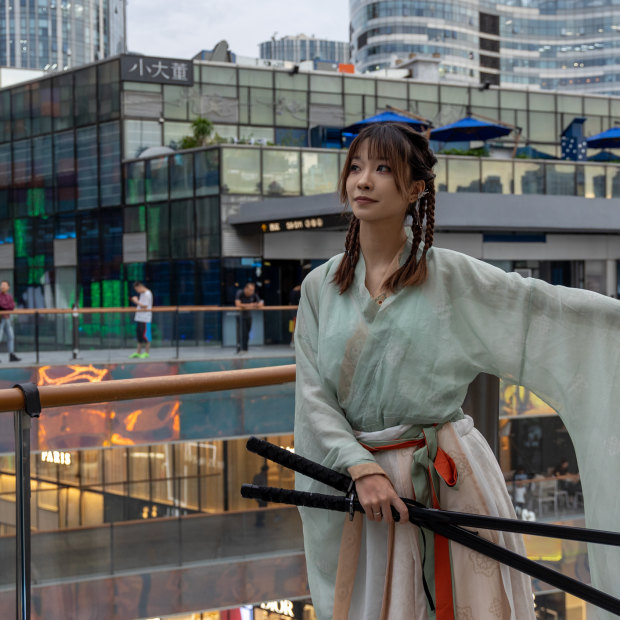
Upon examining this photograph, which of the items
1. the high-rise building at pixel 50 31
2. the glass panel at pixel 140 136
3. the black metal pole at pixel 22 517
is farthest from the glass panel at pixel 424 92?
the high-rise building at pixel 50 31

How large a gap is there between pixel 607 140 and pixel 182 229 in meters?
14.3

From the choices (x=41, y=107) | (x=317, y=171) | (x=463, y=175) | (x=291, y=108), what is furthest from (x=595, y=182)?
(x=41, y=107)

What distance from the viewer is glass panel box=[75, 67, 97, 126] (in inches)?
1308

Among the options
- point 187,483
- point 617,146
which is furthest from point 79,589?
A: point 617,146

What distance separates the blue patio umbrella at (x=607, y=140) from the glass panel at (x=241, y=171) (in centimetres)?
1143

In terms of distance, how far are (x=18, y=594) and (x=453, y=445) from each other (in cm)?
164

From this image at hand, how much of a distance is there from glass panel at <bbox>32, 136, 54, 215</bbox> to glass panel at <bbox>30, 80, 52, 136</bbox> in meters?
0.42

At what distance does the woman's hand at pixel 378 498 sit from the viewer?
1.62 meters

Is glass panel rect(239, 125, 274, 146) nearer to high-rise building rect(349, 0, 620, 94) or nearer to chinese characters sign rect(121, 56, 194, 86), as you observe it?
chinese characters sign rect(121, 56, 194, 86)

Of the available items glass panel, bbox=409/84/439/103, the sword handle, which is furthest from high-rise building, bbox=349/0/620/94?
the sword handle

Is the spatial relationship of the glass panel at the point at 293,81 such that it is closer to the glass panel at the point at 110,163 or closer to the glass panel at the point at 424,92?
the glass panel at the point at 424,92

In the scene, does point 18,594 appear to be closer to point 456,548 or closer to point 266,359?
point 456,548

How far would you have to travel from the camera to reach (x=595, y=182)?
29172 mm

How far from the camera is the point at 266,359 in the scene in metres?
12.7
